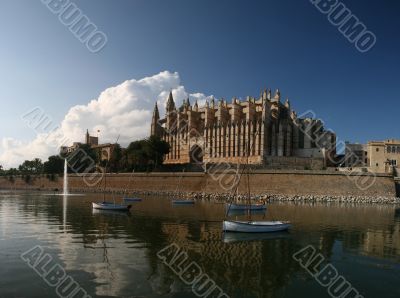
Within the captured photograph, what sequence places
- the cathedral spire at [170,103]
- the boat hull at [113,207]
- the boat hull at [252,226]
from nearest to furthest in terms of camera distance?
the boat hull at [252,226]
the boat hull at [113,207]
the cathedral spire at [170,103]

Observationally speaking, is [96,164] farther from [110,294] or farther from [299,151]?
[110,294]

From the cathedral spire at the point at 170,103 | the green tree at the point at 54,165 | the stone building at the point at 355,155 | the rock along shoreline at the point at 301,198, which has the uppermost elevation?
the cathedral spire at the point at 170,103

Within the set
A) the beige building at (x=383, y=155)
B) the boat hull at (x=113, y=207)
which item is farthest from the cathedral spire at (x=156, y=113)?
the boat hull at (x=113, y=207)

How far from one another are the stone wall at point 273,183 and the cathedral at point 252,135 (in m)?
12.5

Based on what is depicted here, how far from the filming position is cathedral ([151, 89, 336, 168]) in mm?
93688

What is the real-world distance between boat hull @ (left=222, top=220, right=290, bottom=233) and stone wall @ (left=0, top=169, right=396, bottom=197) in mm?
41556

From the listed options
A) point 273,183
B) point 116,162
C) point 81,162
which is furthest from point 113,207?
point 81,162

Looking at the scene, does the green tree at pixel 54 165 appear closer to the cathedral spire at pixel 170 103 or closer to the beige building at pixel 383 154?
the cathedral spire at pixel 170 103

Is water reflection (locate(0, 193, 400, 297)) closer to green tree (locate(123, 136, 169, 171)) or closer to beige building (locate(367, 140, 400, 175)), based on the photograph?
beige building (locate(367, 140, 400, 175))

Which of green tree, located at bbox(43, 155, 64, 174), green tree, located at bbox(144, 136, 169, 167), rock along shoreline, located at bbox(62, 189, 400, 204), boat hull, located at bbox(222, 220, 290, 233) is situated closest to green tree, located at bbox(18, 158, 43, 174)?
green tree, located at bbox(43, 155, 64, 174)

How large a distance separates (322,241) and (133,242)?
39.8ft

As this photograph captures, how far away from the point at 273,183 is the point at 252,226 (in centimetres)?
4481

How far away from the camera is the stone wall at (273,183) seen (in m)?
66.1

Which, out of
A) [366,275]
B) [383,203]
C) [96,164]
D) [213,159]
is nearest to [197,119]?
[213,159]
